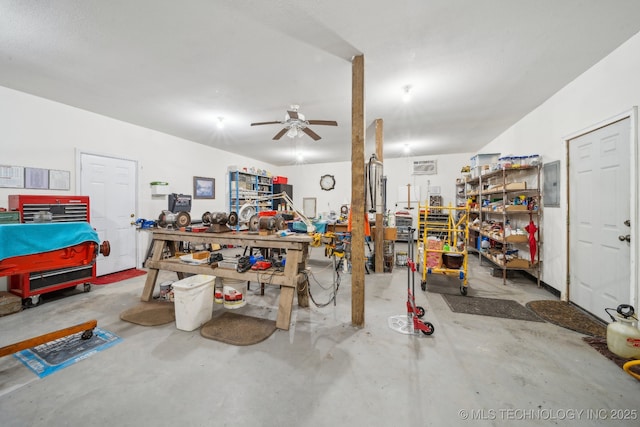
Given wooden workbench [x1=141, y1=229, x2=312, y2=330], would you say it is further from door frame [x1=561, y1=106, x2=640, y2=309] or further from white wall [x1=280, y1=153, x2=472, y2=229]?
white wall [x1=280, y1=153, x2=472, y2=229]

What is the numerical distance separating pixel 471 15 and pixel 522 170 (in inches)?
123

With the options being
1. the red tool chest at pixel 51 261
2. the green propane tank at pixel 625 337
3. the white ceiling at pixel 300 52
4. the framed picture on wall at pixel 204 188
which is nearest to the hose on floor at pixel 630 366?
the green propane tank at pixel 625 337

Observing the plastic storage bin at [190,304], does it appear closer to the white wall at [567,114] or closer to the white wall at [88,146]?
the white wall at [88,146]

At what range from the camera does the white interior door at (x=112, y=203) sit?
3.94 meters

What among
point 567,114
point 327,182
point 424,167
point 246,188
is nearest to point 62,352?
point 246,188

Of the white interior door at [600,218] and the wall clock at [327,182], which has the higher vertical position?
the wall clock at [327,182]

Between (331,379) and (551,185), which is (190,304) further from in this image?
(551,185)

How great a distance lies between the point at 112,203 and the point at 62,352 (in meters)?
3.08

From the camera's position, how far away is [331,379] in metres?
1.68

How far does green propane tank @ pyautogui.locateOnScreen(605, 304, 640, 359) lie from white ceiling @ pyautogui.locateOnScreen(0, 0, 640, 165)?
2.55m

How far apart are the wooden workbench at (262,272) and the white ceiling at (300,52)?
6.51ft

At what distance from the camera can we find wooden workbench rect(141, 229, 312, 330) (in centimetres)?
238

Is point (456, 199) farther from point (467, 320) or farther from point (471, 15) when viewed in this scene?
point (471, 15)

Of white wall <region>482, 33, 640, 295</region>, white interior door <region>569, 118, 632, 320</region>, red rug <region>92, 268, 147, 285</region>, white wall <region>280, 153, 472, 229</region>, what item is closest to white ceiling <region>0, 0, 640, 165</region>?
white wall <region>482, 33, 640, 295</region>
